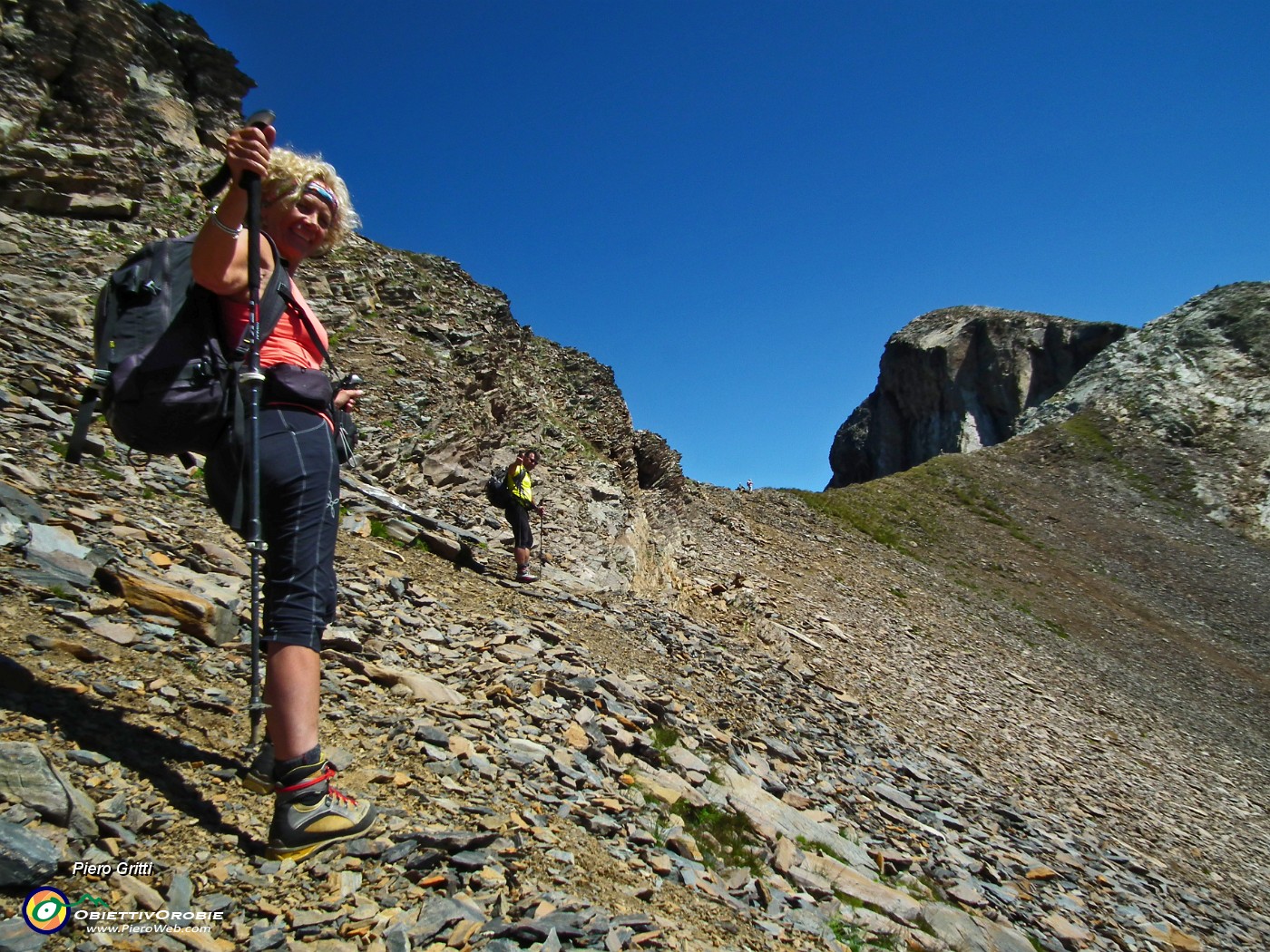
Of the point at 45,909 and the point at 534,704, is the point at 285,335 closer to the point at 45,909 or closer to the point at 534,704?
the point at 45,909

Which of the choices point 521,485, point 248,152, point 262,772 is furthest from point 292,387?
point 521,485

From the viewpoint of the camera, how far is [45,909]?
225 centimetres

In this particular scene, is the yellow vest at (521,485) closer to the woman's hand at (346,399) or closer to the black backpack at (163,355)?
the woman's hand at (346,399)

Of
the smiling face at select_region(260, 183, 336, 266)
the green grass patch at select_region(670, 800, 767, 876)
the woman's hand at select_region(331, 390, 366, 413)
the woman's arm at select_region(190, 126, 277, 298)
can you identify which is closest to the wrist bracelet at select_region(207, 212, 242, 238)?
the woman's arm at select_region(190, 126, 277, 298)

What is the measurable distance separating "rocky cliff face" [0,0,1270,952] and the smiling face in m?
2.33

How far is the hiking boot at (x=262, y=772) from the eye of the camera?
316 cm

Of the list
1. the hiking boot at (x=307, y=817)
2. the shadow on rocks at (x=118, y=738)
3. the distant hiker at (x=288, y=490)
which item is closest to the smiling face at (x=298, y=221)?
the distant hiker at (x=288, y=490)

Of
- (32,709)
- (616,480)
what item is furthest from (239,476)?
(616,480)

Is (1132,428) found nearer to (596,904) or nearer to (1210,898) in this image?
(1210,898)

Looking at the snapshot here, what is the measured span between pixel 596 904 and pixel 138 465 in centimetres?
648

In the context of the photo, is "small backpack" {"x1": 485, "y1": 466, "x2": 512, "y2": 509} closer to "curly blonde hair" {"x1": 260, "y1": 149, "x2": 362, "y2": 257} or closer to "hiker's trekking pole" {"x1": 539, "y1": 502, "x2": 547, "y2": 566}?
"hiker's trekking pole" {"x1": 539, "y1": 502, "x2": 547, "y2": 566}

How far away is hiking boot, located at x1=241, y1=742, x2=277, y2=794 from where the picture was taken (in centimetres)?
316

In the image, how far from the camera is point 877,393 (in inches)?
3622

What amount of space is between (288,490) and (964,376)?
8431cm
